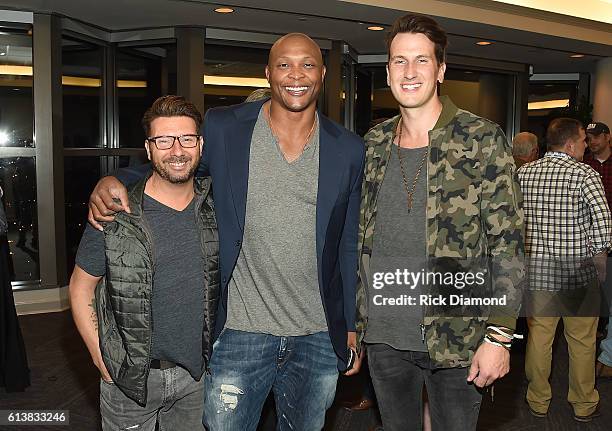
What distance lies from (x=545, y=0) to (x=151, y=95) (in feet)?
15.9

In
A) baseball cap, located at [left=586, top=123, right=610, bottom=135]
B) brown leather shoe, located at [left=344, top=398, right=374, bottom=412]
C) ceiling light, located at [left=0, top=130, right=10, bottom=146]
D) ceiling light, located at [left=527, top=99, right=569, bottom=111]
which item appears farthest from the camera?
ceiling light, located at [left=527, top=99, right=569, bottom=111]

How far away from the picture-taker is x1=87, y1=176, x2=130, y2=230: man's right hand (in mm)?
2062

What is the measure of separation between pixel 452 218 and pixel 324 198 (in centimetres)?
43

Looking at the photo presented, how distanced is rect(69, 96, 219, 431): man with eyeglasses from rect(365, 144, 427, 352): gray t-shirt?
1.78ft

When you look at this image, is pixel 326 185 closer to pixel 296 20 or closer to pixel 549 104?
pixel 296 20

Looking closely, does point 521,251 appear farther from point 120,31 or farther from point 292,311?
point 120,31

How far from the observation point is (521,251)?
2.03 m

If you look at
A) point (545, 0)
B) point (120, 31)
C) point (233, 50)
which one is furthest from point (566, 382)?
point (120, 31)

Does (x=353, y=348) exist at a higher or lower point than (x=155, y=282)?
lower

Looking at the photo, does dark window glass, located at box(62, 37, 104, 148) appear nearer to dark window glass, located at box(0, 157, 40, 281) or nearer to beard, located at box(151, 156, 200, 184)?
dark window glass, located at box(0, 157, 40, 281)

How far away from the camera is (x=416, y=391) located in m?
2.24

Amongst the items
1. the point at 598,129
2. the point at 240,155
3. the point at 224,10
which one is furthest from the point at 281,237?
the point at 224,10

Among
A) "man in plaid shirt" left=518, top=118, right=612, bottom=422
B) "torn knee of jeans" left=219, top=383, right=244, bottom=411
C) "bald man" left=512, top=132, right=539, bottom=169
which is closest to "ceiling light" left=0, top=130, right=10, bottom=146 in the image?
"bald man" left=512, top=132, right=539, bottom=169

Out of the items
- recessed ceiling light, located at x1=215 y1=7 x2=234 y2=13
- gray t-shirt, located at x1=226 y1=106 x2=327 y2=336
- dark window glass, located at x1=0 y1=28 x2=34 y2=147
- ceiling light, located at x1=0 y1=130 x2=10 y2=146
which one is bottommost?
gray t-shirt, located at x1=226 y1=106 x2=327 y2=336
